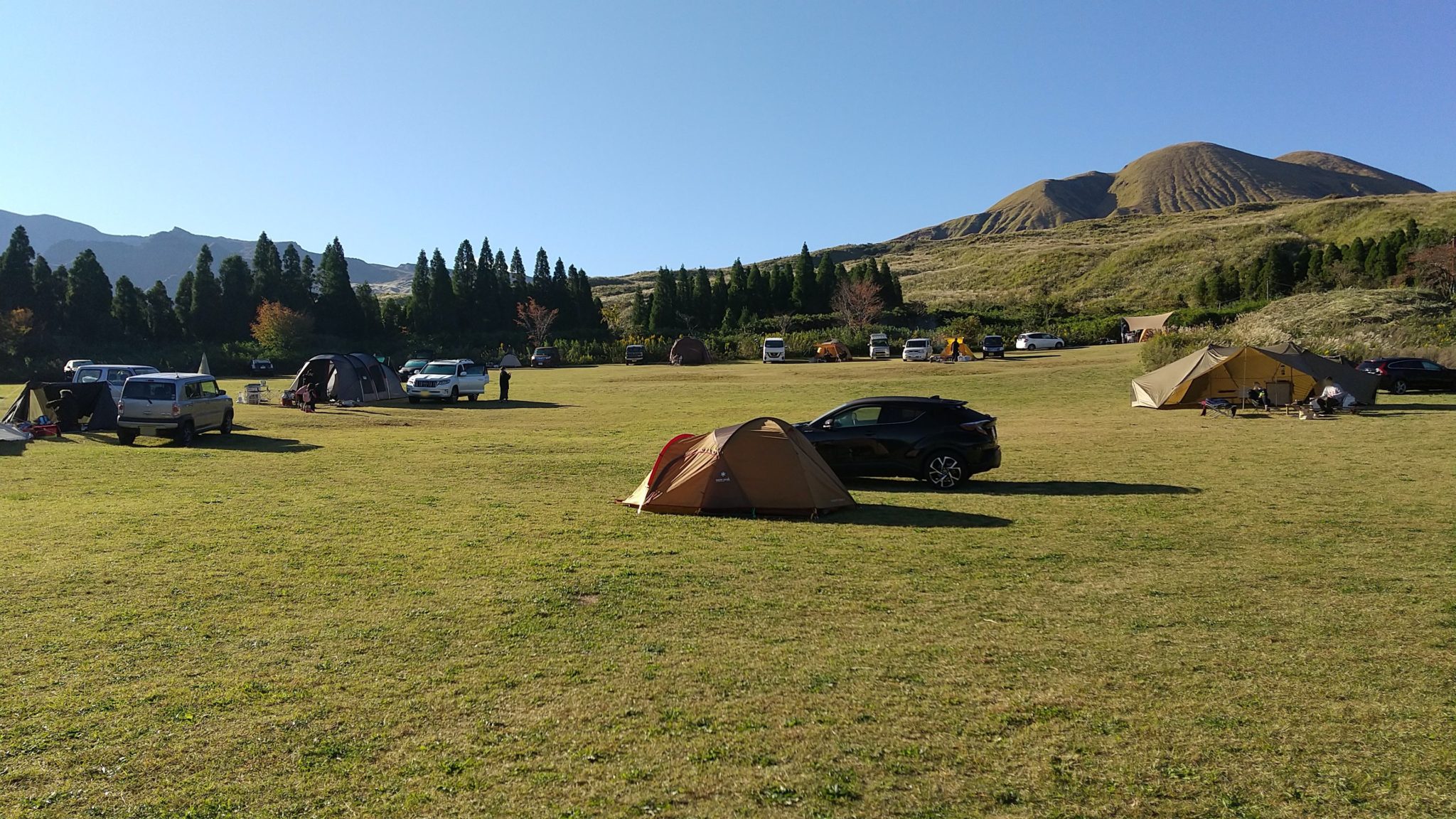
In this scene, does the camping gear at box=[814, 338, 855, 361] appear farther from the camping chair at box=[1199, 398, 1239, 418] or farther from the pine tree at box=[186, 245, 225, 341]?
the pine tree at box=[186, 245, 225, 341]

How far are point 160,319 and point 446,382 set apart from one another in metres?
52.1

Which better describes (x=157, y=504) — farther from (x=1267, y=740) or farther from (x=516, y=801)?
(x=1267, y=740)

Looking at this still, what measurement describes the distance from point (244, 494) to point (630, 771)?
11.3 meters

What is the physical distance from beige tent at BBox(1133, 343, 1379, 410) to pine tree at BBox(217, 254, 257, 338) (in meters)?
73.2

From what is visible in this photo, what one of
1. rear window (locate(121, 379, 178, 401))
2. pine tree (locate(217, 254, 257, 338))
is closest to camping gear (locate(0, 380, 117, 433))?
rear window (locate(121, 379, 178, 401))

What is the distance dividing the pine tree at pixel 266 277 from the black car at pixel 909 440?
246ft

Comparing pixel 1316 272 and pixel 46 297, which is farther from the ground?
pixel 1316 272

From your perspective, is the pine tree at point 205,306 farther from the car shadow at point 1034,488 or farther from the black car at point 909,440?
the car shadow at point 1034,488

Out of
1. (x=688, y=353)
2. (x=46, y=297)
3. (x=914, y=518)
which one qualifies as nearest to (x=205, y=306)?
(x=46, y=297)

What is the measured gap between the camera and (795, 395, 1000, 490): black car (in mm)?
14508

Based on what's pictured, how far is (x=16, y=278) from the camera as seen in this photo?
65438 millimetres

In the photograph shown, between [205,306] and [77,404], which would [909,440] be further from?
[205,306]

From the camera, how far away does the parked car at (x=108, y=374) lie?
25.2m

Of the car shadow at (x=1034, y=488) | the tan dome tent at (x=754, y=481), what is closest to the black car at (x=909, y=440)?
the car shadow at (x=1034, y=488)
